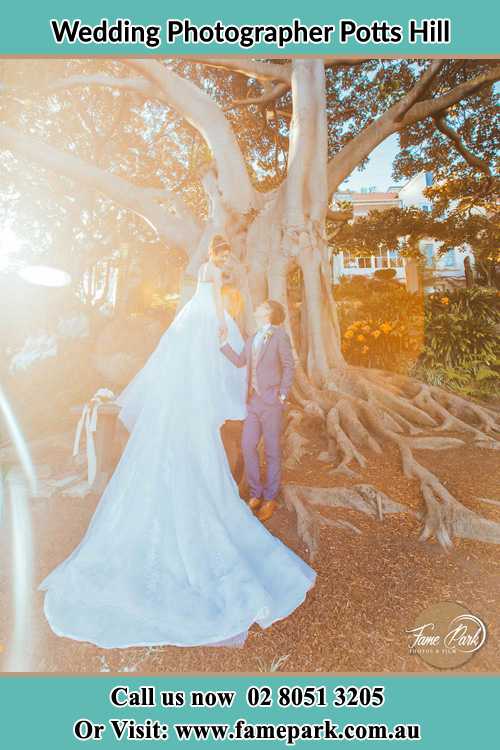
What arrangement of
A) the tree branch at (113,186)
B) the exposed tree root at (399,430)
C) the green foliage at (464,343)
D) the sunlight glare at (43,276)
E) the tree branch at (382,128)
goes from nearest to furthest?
the exposed tree root at (399,430) → the tree branch at (113,186) → the tree branch at (382,128) → the green foliage at (464,343) → the sunlight glare at (43,276)

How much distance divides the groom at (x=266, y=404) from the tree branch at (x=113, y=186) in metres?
3.96

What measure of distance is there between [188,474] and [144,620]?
39.5 inches

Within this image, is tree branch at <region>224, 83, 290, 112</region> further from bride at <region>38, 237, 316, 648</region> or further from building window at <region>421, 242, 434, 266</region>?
building window at <region>421, 242, 434, 266</region>

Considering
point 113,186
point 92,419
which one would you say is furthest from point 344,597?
point 113,186

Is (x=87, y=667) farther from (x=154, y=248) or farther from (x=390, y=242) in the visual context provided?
(x=154, y=248)

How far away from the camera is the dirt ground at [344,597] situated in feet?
7.84

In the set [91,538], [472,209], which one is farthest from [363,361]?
[91,538]

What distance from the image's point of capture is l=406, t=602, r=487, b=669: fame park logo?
247cm

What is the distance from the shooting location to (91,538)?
3010 mm

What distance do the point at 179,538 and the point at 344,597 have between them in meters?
1.21

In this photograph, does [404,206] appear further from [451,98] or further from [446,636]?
[446,636]

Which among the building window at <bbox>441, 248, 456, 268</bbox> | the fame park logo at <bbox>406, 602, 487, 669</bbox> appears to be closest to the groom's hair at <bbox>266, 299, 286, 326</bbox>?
the fame park logo at <bbox>406, 602, 487, 669</bbox>

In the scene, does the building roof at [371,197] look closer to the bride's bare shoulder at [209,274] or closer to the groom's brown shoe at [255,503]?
the bride's bare shoulder at [209,274]

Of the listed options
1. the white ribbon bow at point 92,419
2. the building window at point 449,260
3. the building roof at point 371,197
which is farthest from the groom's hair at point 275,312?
the building window at point 449,260
